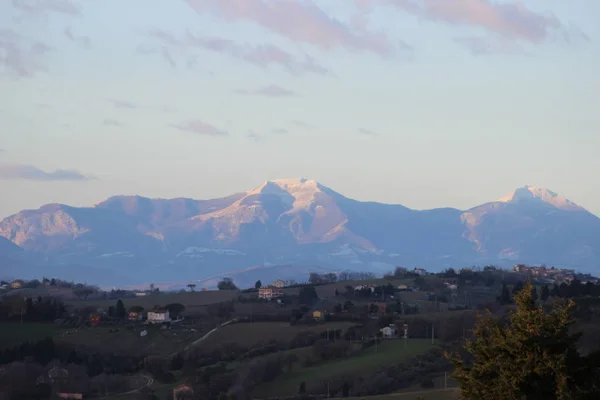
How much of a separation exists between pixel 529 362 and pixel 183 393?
41.5 meters

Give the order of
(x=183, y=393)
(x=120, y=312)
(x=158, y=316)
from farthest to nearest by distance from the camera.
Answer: (x=120, y=312)
(x=158, y=316)
(x=183, y=393)

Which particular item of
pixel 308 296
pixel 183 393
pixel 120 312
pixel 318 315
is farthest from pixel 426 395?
pixel 308 296

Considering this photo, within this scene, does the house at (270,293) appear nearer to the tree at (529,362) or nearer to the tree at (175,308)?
the tree at (175,308)

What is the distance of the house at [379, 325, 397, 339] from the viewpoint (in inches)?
2889

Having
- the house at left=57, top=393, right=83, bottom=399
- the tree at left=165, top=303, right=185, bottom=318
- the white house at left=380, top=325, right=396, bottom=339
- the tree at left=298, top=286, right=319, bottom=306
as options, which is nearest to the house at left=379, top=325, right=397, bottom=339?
the white house at left=380, top=325, right=396, bottom=339

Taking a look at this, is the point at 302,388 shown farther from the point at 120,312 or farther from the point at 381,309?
the point at 120,312

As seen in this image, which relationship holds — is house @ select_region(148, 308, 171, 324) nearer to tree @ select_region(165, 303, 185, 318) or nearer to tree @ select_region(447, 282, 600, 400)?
tree @ select_region(165, 303, 185, 318)

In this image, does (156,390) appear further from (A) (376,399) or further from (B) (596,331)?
(B) (596,331)

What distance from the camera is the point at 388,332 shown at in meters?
74.1

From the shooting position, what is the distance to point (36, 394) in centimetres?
5959

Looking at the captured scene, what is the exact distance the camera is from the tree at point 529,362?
14.7 metres

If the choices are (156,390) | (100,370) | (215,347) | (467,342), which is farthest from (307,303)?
(467,342)

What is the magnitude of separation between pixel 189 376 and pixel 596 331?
2358 cm

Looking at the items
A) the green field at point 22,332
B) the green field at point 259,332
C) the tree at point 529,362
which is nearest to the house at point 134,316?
the green field at point 22,332
